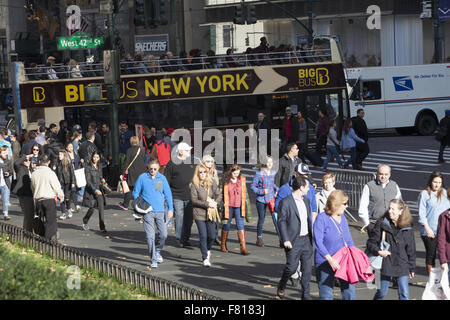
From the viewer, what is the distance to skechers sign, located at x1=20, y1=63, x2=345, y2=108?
27688mm

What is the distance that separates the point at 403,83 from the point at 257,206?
75.6 feet

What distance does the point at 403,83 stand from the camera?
37219 millimetres

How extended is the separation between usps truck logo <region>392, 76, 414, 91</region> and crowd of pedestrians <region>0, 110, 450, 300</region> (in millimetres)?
18337

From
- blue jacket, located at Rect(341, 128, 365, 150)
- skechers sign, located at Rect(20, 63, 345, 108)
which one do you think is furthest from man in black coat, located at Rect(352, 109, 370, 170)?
skechers sign, located at Rect(20, 63, 345, 108)

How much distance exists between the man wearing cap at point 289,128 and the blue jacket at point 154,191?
14.6 metres

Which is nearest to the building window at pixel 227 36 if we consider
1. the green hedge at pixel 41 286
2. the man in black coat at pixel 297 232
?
the man in black coat at pixel 297 232

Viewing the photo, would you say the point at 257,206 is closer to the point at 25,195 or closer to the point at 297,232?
the point at 25,195

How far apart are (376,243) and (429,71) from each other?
2890cm

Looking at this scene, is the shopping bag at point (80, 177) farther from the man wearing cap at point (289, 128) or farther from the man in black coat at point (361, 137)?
the man wearing cap at point (289, 128)

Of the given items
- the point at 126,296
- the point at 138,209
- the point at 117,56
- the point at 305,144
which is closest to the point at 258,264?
the point at 138,209

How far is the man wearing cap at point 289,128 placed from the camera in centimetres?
2816

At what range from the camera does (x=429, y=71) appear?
1484 inches

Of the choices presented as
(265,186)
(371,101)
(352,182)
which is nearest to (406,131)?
(371,101)
